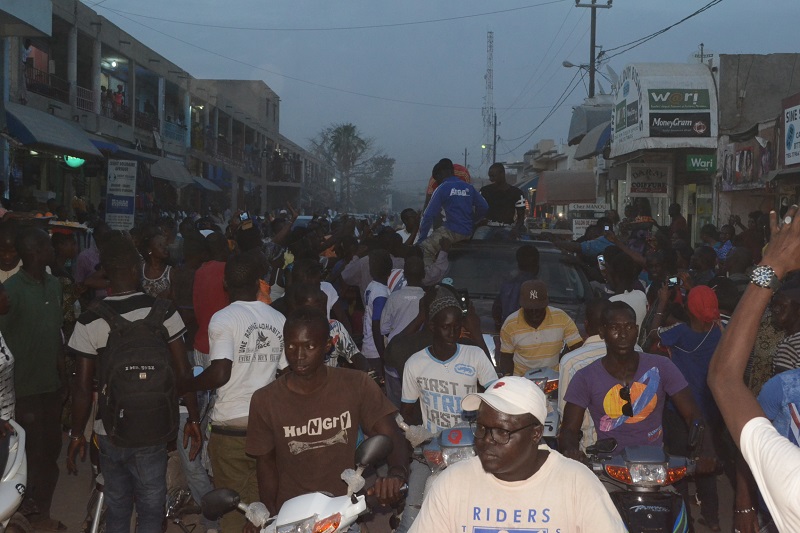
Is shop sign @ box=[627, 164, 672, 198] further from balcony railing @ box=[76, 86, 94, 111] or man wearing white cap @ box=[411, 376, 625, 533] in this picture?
man wearing white cap @ box=[411, 376, 625, 533]

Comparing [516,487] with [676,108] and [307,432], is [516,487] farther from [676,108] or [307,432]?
[676,108]

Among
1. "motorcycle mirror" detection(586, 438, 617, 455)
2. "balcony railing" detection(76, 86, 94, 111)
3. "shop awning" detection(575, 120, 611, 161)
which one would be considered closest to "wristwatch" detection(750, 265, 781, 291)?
"motorcycle mirror" detection(586, 438, 617, 455)

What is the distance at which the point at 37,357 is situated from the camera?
6340mm

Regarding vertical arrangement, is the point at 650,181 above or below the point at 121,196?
above

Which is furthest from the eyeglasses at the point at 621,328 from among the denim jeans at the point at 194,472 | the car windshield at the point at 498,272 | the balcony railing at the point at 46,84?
the balcony railing at the point at 46,84

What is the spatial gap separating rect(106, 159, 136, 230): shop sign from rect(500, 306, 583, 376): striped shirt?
31.1ft

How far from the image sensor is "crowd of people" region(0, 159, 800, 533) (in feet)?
10.1

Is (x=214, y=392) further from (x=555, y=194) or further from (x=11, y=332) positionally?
(x=555, y=194)

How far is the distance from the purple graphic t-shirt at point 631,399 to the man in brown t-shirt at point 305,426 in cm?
118

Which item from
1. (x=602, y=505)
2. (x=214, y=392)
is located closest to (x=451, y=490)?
(x=602, y=505)

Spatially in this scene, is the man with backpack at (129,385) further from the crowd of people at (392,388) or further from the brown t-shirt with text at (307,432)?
the brown t-shirt with text at (307,432)

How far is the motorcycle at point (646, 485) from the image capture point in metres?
4.35

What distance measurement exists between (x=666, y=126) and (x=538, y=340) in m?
14.4

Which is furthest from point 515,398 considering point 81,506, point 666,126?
point 666,126
